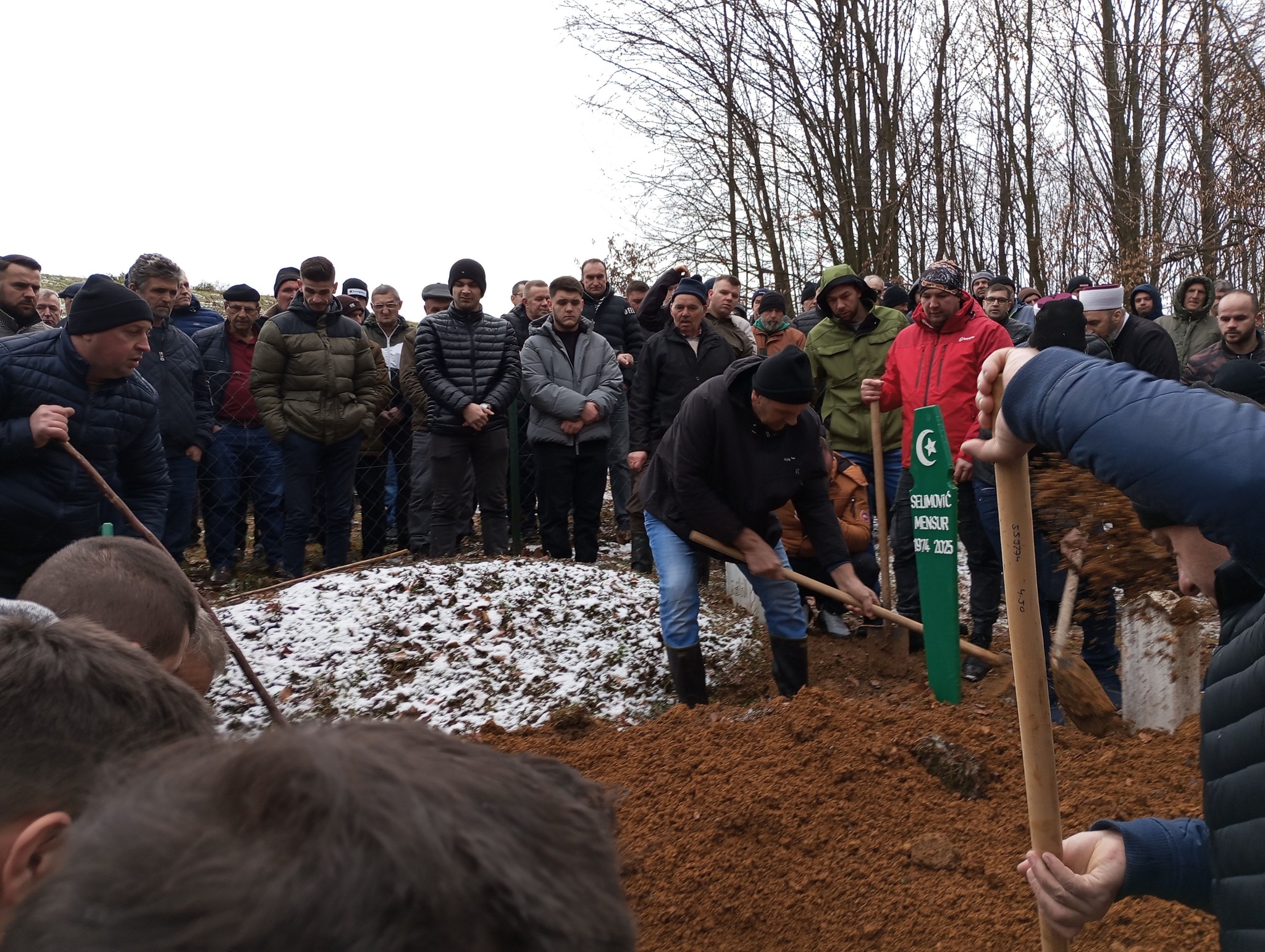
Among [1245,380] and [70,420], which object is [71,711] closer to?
[1245,380]

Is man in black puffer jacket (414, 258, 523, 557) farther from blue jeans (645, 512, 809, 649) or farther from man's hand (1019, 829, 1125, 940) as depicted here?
man's hand (1019, 829, 1125, 940)

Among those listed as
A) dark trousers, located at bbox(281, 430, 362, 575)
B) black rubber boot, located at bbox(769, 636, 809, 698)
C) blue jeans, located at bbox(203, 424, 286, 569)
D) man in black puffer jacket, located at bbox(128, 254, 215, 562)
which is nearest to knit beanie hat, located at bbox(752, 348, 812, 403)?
black rubber boot, located at bbox(769, 636, 809, 698)

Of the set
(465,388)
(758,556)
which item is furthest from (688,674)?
(465,388)

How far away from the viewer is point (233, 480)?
25.4ft

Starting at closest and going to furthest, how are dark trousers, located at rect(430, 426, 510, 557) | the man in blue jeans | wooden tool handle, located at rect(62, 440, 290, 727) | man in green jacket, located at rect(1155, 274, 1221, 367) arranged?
wooden tool handle, located at rect(62, 440, 290, 727) → dark trousers, located at rect(430, 426, 510, 557) → the man in blue jeans → man in green jacket, located at rect(1155, 274, 1221, 367)

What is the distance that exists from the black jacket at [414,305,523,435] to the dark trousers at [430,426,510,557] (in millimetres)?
87

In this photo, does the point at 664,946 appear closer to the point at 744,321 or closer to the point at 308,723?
the point at 308,723

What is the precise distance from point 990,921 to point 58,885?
2.97 metres

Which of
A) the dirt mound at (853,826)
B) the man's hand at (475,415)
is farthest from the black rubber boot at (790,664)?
the man's hand at (475,415)

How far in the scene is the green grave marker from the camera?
513 centimetres

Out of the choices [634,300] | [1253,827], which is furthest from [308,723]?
[634,300]

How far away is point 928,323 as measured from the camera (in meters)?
6.36

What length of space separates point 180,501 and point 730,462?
4233mm

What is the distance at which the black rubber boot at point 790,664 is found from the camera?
5332mm
